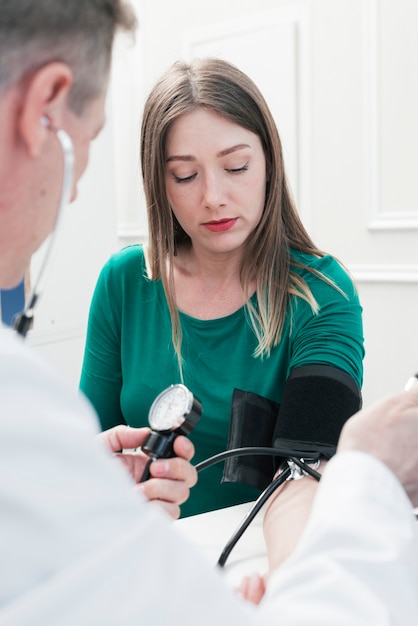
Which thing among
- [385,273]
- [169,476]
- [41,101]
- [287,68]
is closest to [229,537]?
[169,476]

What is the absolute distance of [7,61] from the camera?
518 mm

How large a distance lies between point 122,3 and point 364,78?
89.5 inches

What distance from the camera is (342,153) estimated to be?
2824mm

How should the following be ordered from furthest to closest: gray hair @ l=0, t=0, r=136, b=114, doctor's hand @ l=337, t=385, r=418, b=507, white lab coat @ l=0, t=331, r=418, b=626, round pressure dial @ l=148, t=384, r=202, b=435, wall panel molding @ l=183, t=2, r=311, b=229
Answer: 1. wall panel molding @ l=183, t=2, r=311, b=229
2. round pressure dial @ l=148, t=384, r=202, b=435
3. doctor's hand @ l=337, t=385, r=418, b=507
4. gray hair @ l=0, t=0, r=136, b=114
5. white lab coat @ l=0, t=331, r=418, b=626

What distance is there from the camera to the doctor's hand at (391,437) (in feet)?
2.14

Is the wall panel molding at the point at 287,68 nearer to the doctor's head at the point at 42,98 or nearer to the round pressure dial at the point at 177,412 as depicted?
the round pressure dial at the point at 177,412

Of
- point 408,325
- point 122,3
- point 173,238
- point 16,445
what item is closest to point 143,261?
point 173,238

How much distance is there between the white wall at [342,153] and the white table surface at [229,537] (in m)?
1.83

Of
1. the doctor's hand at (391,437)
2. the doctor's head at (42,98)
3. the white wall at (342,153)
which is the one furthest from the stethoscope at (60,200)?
the white wall at (342,153)

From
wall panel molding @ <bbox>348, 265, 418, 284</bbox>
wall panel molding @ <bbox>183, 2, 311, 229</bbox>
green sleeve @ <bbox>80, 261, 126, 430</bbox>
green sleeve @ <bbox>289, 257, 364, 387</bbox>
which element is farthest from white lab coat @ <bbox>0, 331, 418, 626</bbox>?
wall panel molding @ <bbox>183, 2, 311, 229</bbox>

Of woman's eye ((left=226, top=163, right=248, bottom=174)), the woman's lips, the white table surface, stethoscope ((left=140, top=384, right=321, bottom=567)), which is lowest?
the white table surface

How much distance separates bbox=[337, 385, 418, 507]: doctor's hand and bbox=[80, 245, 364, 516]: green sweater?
48 centimetres

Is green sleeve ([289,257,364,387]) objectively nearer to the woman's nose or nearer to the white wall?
the woman's nose

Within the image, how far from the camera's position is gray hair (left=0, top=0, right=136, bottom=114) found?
20.5 inches
